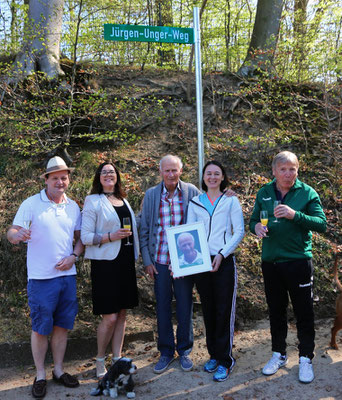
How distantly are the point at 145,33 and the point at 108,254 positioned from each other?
2.98 meters

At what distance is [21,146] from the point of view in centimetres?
754

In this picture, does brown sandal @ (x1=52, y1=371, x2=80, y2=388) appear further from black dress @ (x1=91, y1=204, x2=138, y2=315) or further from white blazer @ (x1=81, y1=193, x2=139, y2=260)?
white blazer @ (x1=81, y1=193, x2=139, y2=260)

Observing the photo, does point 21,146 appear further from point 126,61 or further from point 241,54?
point 241,54

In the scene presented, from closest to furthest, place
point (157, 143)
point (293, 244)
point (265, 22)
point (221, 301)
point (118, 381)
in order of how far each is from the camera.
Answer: point (118, 381) < point (293, 244) < point (221, 301) < point (157, 143) < point (265, 22)

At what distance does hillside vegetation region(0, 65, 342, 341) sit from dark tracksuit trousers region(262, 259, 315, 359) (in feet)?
4.66

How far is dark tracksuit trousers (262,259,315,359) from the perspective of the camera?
3947 mm

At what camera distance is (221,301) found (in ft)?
13.3

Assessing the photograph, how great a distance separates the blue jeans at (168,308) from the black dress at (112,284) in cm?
38

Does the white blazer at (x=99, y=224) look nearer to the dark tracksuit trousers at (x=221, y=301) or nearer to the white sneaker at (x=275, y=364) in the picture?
the dark tracksuit trousers at (x=221, y=301)

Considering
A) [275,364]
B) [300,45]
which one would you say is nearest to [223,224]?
[275,364]

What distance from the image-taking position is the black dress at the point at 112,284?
407 centimetres

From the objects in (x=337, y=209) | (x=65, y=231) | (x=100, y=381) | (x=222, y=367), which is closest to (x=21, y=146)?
(x=65, y=231)

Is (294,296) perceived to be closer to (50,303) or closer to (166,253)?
(166,253)

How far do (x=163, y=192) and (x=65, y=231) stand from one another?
4.05 ft
